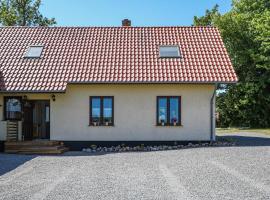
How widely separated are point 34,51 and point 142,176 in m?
12.3

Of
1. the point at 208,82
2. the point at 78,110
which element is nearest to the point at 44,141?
the point at 78,110

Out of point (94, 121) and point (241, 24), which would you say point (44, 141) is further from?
point (241, 24)

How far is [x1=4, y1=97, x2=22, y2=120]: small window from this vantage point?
20.4m

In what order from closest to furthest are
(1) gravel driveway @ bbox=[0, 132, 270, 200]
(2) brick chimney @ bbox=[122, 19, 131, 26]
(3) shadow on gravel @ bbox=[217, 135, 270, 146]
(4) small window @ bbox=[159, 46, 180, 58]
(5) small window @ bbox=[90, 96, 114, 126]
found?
(1) gravel driveway @ bbox=[0, 132, 270, 200] → (5) small window @ bbox=[90, 96, 114, 126] → (3) shadow on gravel @ bbox=[217, 135, 270, 146] → (4) small window @ bbox=[159, 46, 180, 58] → (2) brick chimney @ bbox=[122, 19, 131, 26]

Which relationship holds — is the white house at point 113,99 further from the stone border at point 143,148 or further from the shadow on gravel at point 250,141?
the shadow on gravel at point 250,141

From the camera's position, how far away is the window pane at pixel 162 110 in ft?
66.8

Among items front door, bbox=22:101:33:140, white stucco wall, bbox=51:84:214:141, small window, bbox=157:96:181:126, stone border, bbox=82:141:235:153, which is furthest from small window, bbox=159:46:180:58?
front door, bbox=22:101:33:140

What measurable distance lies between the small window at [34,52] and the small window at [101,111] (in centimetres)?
379

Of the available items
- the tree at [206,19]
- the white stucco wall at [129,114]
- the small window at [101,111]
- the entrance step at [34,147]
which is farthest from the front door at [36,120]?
the tree at [206,19]

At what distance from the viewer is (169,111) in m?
20.4

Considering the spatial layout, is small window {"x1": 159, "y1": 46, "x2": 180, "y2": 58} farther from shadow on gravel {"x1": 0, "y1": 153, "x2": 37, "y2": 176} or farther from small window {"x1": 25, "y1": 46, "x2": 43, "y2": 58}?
shadow on gravel {"x1": 0, "y1": 153, "x2": 37, "y2": 176}

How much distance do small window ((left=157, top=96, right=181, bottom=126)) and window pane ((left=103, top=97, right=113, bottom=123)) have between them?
2.14 meters

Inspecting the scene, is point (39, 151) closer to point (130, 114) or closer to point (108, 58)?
point (130, 114)

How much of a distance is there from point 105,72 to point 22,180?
9.77m
